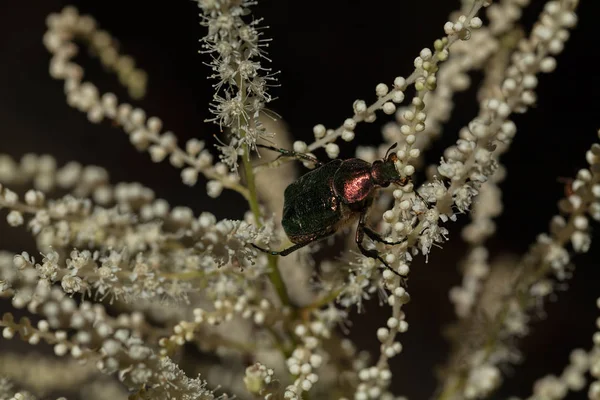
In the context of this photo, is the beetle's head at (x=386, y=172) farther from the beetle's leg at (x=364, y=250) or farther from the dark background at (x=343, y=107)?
the dark background at (x=343, y=107)

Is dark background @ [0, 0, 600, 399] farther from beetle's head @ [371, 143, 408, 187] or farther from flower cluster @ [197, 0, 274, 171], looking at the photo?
flower cluster @ [197, 0, 274, 171]

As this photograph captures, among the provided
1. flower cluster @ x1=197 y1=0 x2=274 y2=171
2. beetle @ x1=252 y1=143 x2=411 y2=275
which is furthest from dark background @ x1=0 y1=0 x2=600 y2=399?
flower cluster @ x1=197 y1=0 x2=274 y2=171

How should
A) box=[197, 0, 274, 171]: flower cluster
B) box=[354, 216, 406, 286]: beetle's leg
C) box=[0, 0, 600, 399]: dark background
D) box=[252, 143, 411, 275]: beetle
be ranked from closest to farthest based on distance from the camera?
1. box=[197, 0, 274, 171]: flower cluster
2. box=[354, 216, 406, 286]: beetle's leg
3. box=[252, 143, 411, 275]: beetle
4. box=[0, 0, 600, 399]: dark background

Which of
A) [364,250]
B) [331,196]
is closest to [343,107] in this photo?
[331,196]

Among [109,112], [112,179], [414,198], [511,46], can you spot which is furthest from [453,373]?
[112,179]

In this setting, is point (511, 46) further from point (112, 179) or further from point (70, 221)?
point (112, 179)

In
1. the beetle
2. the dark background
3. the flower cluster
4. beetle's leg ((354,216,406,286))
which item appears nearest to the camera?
the flower cluster

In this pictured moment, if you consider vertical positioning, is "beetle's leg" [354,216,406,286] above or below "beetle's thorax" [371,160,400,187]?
below
